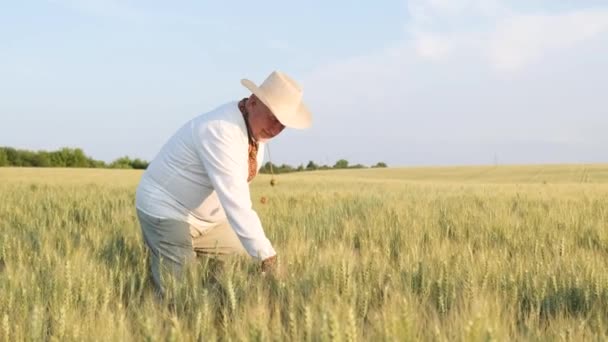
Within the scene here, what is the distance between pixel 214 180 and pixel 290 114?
48 centimetres

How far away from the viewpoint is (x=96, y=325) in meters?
2.08

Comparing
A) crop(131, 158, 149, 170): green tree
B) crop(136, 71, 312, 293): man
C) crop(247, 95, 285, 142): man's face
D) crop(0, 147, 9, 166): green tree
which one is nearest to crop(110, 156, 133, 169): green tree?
crop(131, 158, 149, 170): green tree

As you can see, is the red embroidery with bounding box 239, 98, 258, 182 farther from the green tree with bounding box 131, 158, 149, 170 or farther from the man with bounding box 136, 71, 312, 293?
the green tree with bounding box 131, 158, 149, 170

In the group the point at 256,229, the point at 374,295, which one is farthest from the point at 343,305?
the point at 256,229

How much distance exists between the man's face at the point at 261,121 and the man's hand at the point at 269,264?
2.21 feet

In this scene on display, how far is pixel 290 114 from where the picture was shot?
3.24 metres

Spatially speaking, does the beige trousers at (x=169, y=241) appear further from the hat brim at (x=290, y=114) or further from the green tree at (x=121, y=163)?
the green tree at (x=121, y=163)

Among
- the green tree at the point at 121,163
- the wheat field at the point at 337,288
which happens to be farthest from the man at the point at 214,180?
the green tree at the point at 121,163

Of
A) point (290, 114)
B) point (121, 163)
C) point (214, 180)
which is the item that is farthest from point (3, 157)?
point (290, 114)

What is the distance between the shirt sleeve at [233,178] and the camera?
10.3 ft

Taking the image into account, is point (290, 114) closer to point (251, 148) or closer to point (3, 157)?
point (251, 148)

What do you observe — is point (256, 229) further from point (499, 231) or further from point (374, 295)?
point (499, 231)

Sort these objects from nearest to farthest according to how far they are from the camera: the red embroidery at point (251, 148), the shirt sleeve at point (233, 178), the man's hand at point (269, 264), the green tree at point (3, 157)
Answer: the man's hand at point (269, 264), the shirt sleeve at point (233, 178), the red embroidery at point (251, 148), the green tree at point (3, 157)

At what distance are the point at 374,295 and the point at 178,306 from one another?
72 centimetres
